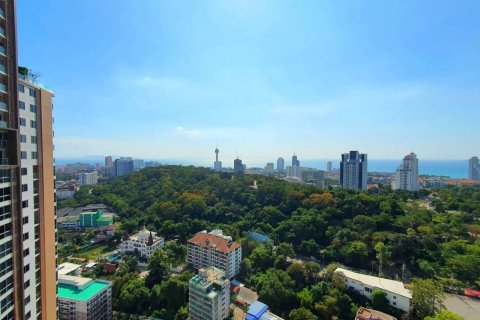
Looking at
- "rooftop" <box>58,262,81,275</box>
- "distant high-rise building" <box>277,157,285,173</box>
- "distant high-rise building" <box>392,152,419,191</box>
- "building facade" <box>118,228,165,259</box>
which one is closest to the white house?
"building facade" <box>118,228,165,259</box>

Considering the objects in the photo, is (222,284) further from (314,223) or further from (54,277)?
(314,223)

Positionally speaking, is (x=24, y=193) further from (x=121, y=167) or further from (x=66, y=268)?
(x=121, y=167)

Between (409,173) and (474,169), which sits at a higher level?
(409,173)

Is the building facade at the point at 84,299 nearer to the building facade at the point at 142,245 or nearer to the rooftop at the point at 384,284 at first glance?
the building facade at the point at 142,245

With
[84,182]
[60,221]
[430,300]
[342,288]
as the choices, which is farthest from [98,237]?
[84,182]

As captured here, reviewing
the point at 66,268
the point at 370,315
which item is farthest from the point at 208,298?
the point at 66,268

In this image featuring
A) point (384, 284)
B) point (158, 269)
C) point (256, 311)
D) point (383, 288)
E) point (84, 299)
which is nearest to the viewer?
point (256, 311)
